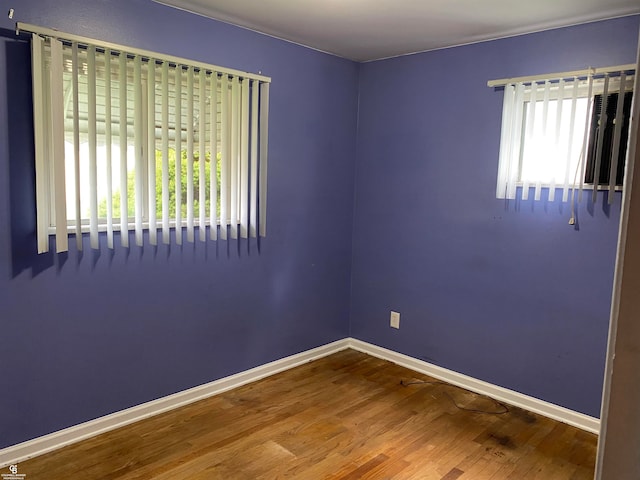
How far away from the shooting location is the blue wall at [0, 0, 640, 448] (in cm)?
232

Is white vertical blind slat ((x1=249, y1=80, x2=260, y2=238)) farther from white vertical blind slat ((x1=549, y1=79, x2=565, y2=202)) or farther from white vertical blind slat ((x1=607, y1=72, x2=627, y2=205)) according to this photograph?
white vertical blind slat ((x1=607, y1=72, x2=627, y2=205))

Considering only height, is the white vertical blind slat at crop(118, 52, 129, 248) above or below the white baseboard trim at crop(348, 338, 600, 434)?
above

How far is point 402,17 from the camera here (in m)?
2.68

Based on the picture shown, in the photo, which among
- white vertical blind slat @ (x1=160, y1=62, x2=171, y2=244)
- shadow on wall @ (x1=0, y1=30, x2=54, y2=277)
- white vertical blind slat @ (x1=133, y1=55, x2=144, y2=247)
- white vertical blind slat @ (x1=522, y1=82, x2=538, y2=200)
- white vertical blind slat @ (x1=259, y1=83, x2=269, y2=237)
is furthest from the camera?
white vertical blind slat @ (x1=259, y1=83, x2=269, y2=237)

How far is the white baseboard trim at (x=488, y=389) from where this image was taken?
2.81 metres

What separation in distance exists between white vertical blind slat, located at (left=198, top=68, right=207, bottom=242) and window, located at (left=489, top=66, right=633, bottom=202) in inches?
67.8

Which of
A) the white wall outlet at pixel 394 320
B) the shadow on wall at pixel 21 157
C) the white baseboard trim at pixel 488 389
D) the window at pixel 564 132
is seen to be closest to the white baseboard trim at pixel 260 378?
the white baseboard trim at pixel 488 389

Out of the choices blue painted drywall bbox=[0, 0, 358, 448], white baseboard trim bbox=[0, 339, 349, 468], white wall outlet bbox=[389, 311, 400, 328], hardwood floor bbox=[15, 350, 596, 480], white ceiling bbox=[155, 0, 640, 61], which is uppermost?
white ceiling bbox=[155, 0, 640, 61]

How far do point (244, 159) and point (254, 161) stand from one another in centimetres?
9

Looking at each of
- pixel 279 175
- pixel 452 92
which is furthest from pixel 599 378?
pixel 279 175

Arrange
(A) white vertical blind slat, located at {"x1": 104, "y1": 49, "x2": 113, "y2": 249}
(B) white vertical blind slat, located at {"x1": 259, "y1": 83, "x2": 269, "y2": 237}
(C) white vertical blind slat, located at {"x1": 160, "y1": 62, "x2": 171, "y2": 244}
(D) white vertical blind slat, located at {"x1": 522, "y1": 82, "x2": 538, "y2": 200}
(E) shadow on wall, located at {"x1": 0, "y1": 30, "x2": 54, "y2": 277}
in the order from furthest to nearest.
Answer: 1. (B) white vertical blind slat, located at {"x1": 259, "y1": 83, "x2": 269, "y2": 237}
2. (D) white vertical blind slat, located at {"x1": 522, "y1": 82, "x2": 538, "y2": 200}
3. (C) white vertical blind slat, located at {"x1": 160, "y1": 62, "x2": 171, "y2": 244}
4. (A) white vertical blind slat, located at {"x1": 104, "y1": 49, "x2": 113, "y2": 249}
5. (E) shadow on wall, located at {"x1": 0, "y1": 30, "x2": 54, "y2": 277}

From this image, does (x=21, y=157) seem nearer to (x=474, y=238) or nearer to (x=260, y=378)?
(x=260, y=378)

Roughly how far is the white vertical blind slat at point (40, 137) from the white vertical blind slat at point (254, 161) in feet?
3.77

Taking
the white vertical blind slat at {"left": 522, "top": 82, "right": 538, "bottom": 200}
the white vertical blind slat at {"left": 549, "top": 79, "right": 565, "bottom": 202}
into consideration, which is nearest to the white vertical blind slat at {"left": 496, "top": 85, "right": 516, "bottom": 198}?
the white vertical blind slat at {"left": 522, "top": 82, "right": 538, "bottom": 200}
